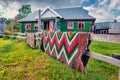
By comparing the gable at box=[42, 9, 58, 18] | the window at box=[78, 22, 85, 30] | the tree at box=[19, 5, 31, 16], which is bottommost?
the window at box=[78, 22, 85, 30]

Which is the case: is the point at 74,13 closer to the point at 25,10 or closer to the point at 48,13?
the point at 48,13

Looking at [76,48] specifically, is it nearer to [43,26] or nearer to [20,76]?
[20,76]

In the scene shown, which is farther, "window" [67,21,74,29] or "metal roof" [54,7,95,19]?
"window" [67,21,74,29]

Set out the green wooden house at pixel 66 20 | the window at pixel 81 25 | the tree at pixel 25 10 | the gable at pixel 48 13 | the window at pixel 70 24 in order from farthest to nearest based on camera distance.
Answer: the tree at pixel 25 10 → the window at pixel 70 24 → the window at pixel 81 25 → the gable at pixel 48 13 → the green wooden house at pixel 66 20

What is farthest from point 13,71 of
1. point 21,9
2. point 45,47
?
point 21,9

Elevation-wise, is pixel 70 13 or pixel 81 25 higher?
pixel 70 13

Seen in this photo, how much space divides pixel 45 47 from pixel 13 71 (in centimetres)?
334

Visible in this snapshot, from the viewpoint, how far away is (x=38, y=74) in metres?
4.71

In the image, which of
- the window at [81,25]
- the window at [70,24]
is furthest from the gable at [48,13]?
the window at [81,25]

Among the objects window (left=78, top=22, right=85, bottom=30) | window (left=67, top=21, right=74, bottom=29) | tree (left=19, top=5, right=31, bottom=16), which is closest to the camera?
window (left=78, top=22, right=85, bottom=30)

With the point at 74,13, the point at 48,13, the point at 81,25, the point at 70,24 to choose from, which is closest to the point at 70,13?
the point at 74,13

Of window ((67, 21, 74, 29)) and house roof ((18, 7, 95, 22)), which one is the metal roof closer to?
house roof ((18, 7, 95, 22))

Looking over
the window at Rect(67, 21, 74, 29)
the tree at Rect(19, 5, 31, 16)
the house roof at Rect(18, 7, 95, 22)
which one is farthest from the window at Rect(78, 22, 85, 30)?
the tree at Rect(19, 5, 31, 16)

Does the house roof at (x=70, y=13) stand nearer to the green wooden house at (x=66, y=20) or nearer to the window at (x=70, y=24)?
the green wooden house at (x=66, y=20)
